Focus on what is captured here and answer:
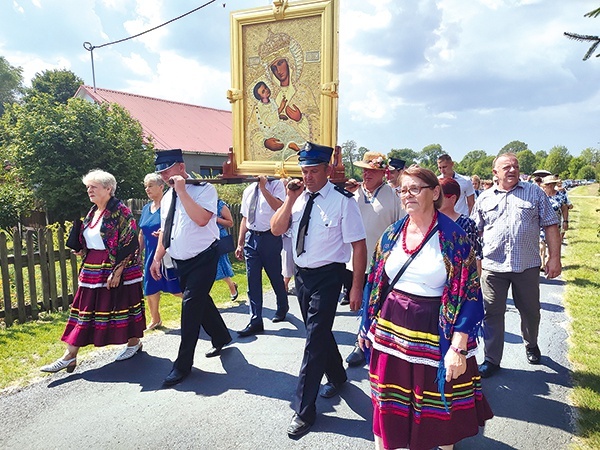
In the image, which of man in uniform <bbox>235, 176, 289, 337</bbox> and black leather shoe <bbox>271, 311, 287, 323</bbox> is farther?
black leather shoe <bbox>271, 311, 287, 323</bbox>

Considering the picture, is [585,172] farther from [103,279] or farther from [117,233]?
[103,279]

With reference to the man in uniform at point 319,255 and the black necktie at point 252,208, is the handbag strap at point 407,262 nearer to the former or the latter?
the man in uniform at point 319,255

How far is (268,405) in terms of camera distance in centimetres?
343

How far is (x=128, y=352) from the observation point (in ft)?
14.3

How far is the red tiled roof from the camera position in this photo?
2347 centimetres

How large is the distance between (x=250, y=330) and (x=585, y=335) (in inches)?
154

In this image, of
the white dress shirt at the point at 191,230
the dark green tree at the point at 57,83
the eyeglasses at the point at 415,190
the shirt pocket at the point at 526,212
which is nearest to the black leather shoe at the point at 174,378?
the white dress shirt at the point at 191,230

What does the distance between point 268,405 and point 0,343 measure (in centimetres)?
341

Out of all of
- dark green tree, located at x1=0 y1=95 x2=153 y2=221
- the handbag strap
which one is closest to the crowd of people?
the handbag strap

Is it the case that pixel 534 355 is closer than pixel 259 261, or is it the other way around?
pixel 534 355

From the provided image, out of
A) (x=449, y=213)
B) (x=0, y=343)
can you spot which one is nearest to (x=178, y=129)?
(x=0, y=343)

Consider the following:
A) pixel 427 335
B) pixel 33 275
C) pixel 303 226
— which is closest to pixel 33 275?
pixel 33 275

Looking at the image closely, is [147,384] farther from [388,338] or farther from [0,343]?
[388,338]

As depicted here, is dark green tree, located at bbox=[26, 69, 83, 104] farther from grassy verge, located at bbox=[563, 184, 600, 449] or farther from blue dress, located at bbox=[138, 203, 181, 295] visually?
grassy verge, located at bbox=[563, 184, 600, 449]
